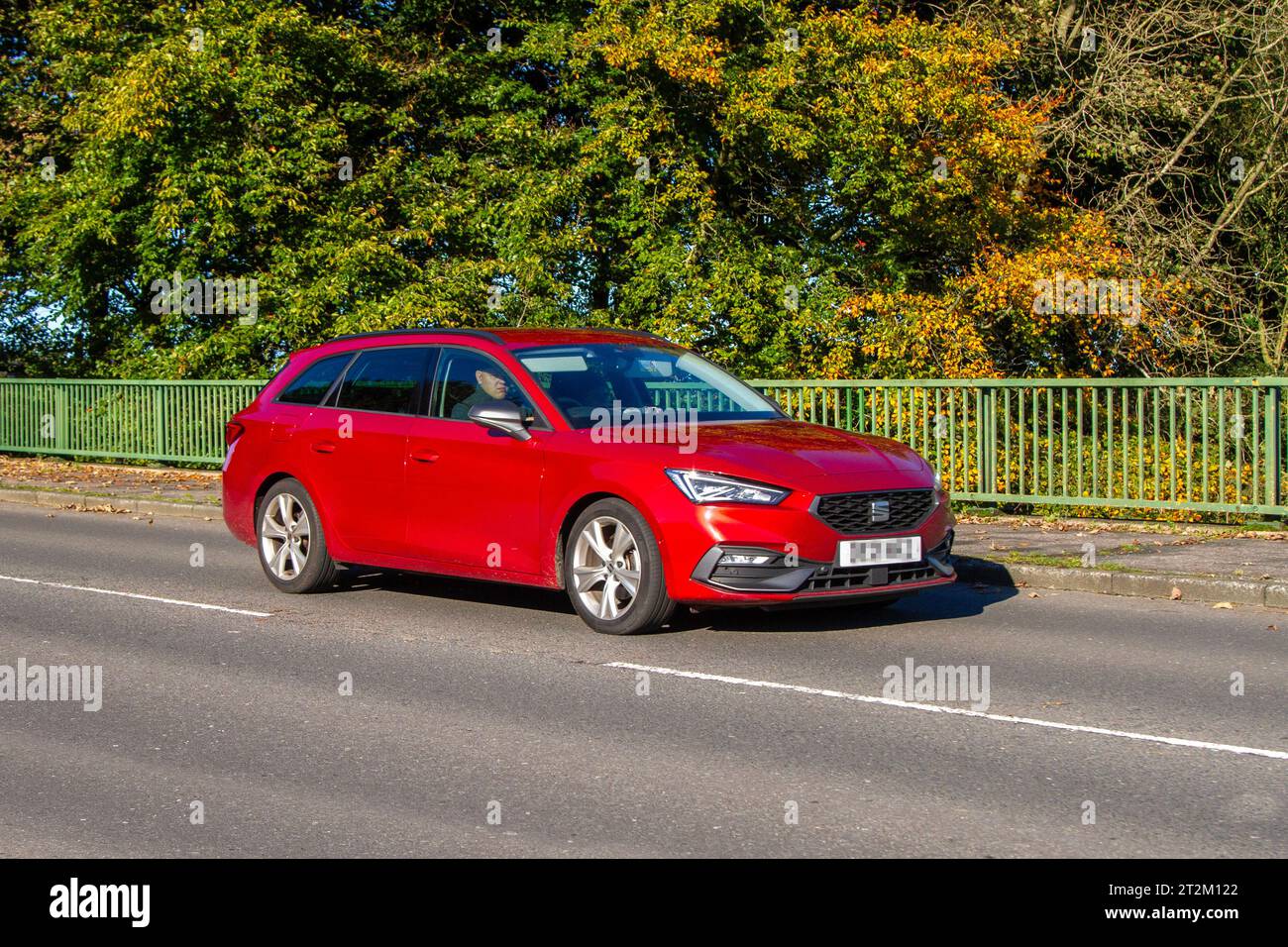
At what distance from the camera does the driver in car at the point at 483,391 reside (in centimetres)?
1008

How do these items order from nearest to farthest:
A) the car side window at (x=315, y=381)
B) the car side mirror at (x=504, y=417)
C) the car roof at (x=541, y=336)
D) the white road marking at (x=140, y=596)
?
the car side mirror at (x=504, y=417) → the car roof at (x=541, y=336) → the white road marking at (x=140, y=596) → the car side window at (x=315, y=381)

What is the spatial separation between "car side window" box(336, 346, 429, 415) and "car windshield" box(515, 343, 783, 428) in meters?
0.89

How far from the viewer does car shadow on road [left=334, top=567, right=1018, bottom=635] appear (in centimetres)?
985

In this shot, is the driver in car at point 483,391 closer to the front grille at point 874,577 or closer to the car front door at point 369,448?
the car front door at point 369,448

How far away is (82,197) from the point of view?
30.0 metres

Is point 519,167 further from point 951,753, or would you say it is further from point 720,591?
point 951,753

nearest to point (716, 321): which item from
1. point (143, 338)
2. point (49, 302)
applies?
point (143, 338)

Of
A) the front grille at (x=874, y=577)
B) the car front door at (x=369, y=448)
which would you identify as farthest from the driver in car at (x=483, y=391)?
the front grille at (x=874, y=577)

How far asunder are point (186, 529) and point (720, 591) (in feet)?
31.9

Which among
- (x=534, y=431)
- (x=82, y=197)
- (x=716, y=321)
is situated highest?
(x=82, y=197)

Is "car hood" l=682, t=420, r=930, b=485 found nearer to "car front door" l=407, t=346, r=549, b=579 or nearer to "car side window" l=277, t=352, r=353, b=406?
"car front door" l=407, t=346, r=549, b=579

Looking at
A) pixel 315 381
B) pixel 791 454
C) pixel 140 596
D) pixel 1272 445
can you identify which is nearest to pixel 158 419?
pixel 140 596

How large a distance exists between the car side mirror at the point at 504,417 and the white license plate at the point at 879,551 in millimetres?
2082
